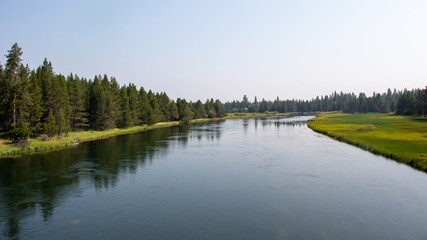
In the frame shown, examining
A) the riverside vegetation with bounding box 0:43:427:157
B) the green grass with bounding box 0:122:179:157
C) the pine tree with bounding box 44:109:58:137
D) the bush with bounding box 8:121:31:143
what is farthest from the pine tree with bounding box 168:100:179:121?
the bush with bounding box 8:121:31:143

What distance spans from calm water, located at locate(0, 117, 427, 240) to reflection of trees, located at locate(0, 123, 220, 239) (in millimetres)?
117

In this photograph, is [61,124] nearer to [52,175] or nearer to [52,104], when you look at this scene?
[52,104]

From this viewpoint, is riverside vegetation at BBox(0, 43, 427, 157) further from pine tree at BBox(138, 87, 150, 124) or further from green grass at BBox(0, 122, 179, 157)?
pine tree at BBox(138, 87, 150, 124)

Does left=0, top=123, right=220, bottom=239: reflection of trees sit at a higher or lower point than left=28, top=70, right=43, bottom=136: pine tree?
lower

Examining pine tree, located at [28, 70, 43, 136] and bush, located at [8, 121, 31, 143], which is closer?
bush, located at [8, 121, 31, 143]

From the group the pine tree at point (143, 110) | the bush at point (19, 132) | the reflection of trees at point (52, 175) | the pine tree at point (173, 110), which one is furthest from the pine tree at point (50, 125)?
the pine tree at point (173, 110)

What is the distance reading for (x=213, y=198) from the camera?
1093 inches

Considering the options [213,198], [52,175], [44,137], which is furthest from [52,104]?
[213,198]

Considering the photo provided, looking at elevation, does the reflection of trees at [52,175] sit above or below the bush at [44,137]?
below

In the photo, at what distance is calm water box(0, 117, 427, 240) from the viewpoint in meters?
20.6

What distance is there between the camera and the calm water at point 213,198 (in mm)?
20625

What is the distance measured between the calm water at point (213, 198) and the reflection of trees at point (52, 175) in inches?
4.6

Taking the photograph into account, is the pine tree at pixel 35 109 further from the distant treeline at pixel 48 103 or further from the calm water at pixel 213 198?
the calm water at pixel 213 198

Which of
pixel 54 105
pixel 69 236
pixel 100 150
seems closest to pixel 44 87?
pixel 54 105
